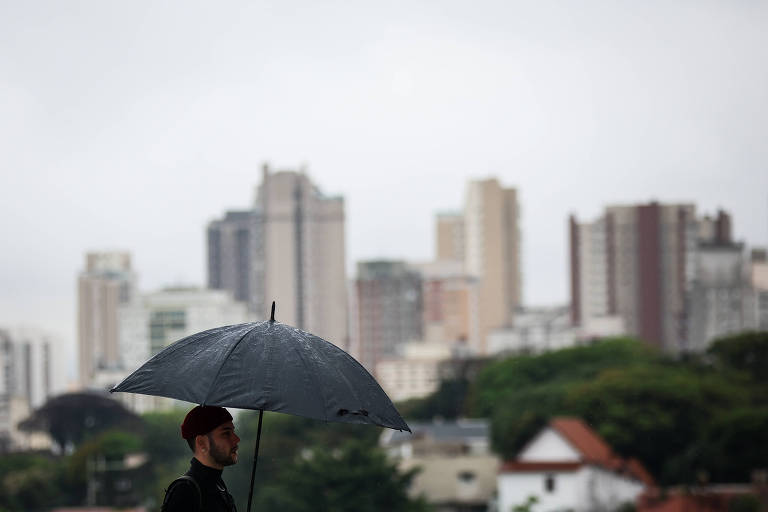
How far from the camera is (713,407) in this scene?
40.1 metres

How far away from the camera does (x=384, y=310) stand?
114 metres

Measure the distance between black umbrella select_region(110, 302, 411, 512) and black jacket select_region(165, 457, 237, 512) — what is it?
0.12 meters

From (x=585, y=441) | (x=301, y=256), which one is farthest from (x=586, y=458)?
(x=301, y=256)

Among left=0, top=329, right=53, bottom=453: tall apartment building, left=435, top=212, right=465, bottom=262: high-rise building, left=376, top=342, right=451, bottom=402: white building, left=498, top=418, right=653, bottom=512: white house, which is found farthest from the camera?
left=435, top=212, right=465, bottom=262: high-rise building

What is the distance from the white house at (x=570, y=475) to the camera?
34.5 metres

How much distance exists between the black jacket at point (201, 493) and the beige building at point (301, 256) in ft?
329

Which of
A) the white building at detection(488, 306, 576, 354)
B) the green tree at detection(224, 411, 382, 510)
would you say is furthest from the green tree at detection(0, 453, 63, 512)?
the white building at detection(488, 306, 576, 354)

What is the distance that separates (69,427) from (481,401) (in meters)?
21.4

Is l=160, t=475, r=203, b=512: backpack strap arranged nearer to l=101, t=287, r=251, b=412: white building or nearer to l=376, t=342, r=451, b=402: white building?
l=376, t=342, r=451, b=402: white building

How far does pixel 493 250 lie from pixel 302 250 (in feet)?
51.1

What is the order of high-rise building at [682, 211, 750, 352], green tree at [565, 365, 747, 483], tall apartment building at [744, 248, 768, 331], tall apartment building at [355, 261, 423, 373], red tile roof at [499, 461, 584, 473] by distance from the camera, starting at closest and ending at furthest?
red tile roof at [499, 461, 584, 473] < green tree at [565, 365, 747, 483] < high-rise building at [682, 211, 750, 352] < tall apartment building at [744, 248, 768, 331] < tall apartment building at [355, 261, 423, 373]

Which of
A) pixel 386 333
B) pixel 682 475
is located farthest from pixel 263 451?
pixel 386 333

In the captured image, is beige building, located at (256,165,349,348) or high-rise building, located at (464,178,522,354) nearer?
beige building, located at (256,165,349,348)

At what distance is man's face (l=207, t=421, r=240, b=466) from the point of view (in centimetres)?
346
